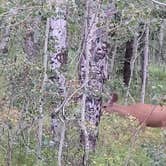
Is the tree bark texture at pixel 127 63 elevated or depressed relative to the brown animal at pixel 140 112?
elevated

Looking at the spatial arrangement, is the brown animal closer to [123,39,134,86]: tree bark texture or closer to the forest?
the forest

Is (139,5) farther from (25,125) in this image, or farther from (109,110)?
(109,110)

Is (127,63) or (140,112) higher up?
(127,63)

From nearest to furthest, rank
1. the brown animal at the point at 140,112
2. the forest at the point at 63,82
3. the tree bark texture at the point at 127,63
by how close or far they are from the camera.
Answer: the forest at the point at 63,82
the brown animal at the point at 140,112
the tree bark texture at the point at 127,63

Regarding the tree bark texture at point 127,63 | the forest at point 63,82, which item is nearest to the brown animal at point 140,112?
the forest at point 63,82

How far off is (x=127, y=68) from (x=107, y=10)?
44.0 ft

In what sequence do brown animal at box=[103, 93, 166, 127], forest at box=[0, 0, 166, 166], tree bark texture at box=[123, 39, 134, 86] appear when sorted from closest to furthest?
forest at box=[0, 0, 166, 166]
brown animal at box=[103, 93, 166, 127]
tree bark texture at box=[123, 39, 134, 86]

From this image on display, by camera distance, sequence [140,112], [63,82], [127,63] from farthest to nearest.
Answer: [127,63]
[140,112]
[63,82]

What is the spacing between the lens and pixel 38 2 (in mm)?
6012

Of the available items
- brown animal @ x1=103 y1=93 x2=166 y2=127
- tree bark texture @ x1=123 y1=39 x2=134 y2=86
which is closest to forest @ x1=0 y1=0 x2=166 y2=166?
brown animal @ x1=103 y1=93 x2=166 y2=127

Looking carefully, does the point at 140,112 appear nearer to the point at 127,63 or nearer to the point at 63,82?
the point at 63,82

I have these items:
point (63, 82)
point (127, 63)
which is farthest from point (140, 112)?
point (127, 63)

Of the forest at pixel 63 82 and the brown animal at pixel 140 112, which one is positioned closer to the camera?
the forest at pixel 63 82

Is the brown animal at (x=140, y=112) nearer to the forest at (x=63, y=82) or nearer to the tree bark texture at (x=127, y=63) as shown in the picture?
the forest at (x=63, y=82)
